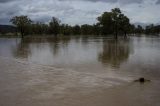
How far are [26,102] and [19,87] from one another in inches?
89.4

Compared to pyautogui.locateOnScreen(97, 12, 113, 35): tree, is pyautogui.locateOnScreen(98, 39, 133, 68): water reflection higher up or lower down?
lower down

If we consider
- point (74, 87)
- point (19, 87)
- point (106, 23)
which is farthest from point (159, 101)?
point (106, 23)

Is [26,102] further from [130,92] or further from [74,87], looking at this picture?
[130,92]

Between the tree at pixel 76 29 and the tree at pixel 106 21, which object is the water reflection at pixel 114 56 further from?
the tree at pixel 76 29

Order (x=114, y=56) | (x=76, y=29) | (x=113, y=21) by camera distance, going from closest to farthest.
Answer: (x=114, y=56)
(x=113, y=21)
(x=76, y=29)

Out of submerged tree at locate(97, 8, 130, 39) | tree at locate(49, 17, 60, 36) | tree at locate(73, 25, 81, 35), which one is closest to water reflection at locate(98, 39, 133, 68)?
submerged tree at locate(97, 8, 130, 39)

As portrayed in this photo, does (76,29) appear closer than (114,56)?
No

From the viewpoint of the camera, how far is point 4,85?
11867 millimetres

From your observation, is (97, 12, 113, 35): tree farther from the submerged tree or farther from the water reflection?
the water reflection

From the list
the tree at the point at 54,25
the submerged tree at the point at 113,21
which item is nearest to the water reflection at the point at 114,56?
the submerged tree at the point at 113,21

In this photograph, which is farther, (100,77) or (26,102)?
(100,77)

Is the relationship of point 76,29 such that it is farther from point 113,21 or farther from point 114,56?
point 114,56

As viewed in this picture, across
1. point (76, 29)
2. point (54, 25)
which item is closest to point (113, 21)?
point (54, 25)

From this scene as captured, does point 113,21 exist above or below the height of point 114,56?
above
